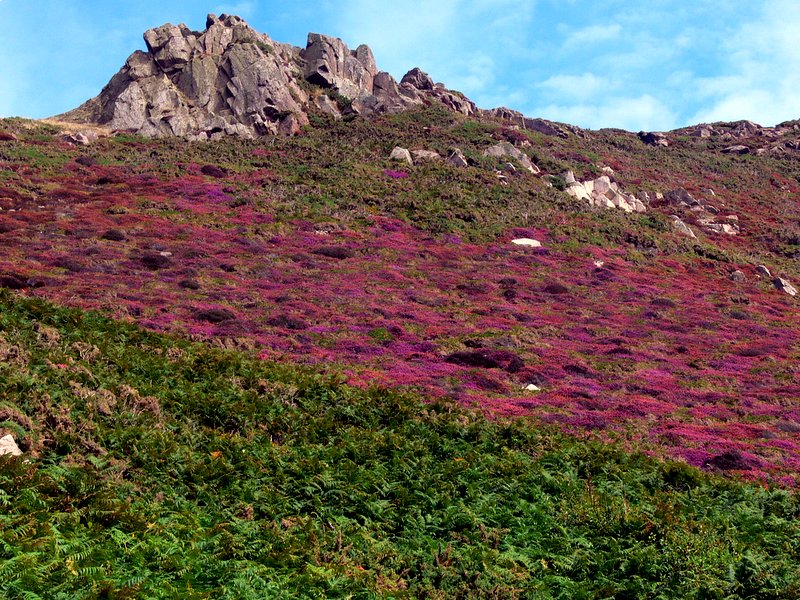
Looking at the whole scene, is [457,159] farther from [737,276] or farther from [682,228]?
[737,276]

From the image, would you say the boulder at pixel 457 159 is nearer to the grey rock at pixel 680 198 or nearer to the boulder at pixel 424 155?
the boulder at pixel 424 155

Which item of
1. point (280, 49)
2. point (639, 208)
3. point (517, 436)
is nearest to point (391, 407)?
point (517, 436)

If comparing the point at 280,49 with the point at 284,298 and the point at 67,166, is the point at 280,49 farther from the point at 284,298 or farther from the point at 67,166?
the point at 284,298

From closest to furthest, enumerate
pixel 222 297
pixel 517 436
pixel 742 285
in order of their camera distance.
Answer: pixel 517 436, pixel 222 297, pixel 742 285

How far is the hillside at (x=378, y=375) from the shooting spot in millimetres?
13594

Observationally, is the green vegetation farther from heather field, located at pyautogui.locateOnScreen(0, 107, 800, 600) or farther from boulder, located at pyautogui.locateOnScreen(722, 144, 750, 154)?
boulder, located at pyautogui.locateOnScreen(722, 144, 750, 154)

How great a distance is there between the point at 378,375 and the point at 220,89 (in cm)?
7160

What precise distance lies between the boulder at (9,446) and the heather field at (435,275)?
43.3ft

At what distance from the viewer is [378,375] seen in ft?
93.8

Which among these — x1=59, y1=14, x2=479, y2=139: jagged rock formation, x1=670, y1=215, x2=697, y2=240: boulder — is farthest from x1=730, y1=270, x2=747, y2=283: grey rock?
x1=59, y1=14, x2=479, y2=139: jagged rock formation

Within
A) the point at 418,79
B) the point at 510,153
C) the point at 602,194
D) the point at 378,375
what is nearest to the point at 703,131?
the point at 418,79

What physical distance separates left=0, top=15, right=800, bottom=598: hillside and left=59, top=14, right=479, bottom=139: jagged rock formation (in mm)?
2851

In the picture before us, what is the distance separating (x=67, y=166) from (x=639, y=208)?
→ 2294 inches

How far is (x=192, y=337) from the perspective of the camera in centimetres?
2895
